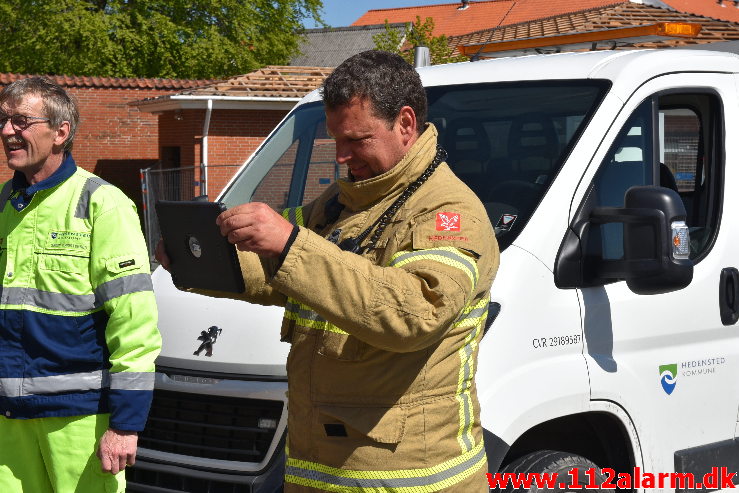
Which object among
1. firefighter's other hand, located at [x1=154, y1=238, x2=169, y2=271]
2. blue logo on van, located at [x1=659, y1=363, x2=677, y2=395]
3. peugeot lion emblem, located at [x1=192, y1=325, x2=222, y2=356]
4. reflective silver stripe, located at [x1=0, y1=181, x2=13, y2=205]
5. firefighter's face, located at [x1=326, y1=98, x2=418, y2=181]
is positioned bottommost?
blue logo on van, located at [x1=659, y1=363, x2=677, y2=395]

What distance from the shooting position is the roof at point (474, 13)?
46938 mm

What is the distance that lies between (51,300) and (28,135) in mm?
512

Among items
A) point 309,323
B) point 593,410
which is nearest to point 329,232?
point 309,323

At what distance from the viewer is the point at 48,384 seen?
3088mm

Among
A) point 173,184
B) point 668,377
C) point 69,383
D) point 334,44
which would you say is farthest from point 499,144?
point 334,44

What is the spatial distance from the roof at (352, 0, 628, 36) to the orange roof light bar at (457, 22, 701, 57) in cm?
Result: 4016

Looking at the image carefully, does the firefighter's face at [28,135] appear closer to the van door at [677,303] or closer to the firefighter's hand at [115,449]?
the firefighter's hand at [115,449]

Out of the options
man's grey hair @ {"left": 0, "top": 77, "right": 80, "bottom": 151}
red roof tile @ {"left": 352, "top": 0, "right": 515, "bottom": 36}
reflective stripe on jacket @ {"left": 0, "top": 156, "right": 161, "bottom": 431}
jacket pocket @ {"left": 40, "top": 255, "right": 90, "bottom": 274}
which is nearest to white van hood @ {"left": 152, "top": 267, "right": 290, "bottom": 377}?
reflective stripe on jacket @ {"left": 0, "top": 156, "right": 161, "bottom": 431}

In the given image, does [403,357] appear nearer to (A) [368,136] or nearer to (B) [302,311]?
(B) [302,311]

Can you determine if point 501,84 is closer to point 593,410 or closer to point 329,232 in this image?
point 593,410

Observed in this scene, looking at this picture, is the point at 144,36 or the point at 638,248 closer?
the point at 638,248

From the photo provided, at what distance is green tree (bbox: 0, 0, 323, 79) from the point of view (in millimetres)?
31578

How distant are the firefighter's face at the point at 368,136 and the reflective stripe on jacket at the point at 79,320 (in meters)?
0.88

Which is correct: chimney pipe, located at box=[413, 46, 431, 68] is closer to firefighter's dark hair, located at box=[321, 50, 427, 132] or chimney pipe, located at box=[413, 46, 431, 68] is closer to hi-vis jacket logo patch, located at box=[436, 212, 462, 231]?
firefighter's dark hair, located at box=[321, 50, 427, 132]
